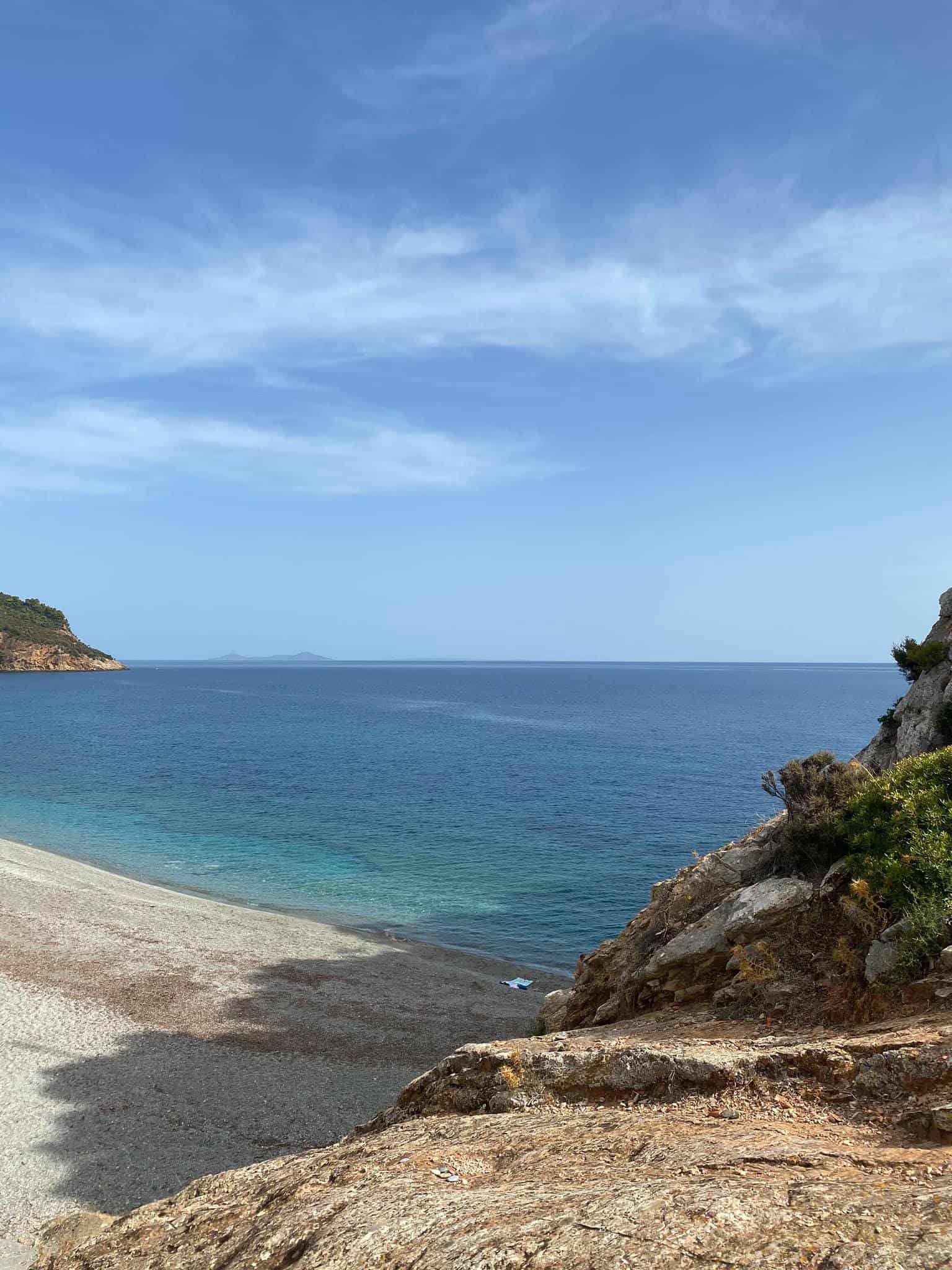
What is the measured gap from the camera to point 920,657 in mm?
20312

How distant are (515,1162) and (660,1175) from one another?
1.84 m

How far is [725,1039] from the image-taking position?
1003cm

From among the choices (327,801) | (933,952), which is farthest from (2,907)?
(933,952)

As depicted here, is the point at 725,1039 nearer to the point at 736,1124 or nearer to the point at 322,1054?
the point at 736,1124

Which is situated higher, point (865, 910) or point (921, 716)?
point (921, 716)

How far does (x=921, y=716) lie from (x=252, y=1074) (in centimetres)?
1905

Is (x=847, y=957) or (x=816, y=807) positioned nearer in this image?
(x=847, y=957)

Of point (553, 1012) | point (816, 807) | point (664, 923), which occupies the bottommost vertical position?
point (553, 1012)

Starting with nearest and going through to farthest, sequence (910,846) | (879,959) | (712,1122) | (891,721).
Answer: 1. (712,1122)
2. (879,959)
3. (910,846)
4. (891,721)

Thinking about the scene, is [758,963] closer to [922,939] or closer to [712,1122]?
[922,939]

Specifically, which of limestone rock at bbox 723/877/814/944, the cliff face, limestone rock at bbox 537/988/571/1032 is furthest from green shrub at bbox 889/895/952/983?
limestone rock at bbox 537/988/571/1032

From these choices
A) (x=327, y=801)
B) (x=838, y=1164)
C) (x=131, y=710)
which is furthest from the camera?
(x=131, y=710)

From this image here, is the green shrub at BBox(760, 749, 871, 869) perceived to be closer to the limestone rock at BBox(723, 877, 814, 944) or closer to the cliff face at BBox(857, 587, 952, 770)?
the limestone rock at BBox(723, 877, 814, 944)

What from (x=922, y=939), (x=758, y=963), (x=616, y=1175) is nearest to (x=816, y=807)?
(x=758, y=963)
